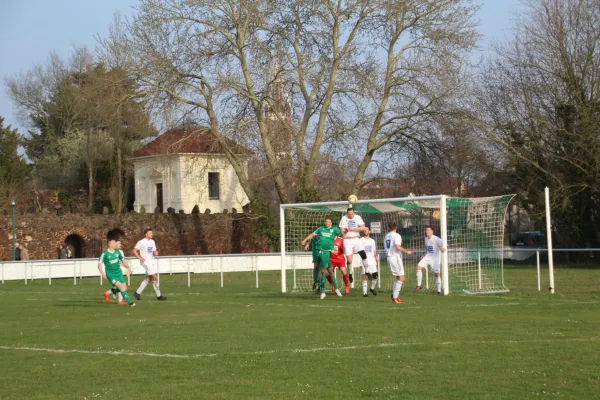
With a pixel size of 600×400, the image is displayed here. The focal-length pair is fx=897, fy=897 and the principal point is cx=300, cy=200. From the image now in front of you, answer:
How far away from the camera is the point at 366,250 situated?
22562 millimetres

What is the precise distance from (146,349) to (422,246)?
705 inches

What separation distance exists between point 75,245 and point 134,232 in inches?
155

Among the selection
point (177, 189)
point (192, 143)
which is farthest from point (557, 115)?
point (177, 189)

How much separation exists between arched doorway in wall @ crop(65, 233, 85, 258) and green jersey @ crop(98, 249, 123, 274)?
35.9m

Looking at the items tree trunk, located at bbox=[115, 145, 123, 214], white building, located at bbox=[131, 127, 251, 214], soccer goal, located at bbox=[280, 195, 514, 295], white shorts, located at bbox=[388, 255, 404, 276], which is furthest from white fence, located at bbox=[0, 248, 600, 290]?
tree trunk, located at bbox=[115, 145, 123, 214]

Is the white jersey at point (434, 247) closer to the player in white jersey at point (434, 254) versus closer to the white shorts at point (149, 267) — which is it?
the player in white jersey at point (434, 254)

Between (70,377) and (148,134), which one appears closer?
(70,377)

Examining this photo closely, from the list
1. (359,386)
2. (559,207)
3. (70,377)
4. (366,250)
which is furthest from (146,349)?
(559,207)

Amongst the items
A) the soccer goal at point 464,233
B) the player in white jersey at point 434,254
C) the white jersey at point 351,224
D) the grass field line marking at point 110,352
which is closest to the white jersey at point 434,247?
the player in white jersey at point 434,254

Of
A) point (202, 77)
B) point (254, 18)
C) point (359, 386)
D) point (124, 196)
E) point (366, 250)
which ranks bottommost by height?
point (359, 386)

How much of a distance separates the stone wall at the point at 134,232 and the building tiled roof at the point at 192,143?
7.79 metres

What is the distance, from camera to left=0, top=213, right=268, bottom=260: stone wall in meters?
→ 53.1

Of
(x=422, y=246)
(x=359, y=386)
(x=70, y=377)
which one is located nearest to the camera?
(x=359, y=386)

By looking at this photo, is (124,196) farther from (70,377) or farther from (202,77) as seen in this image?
(70,377)
